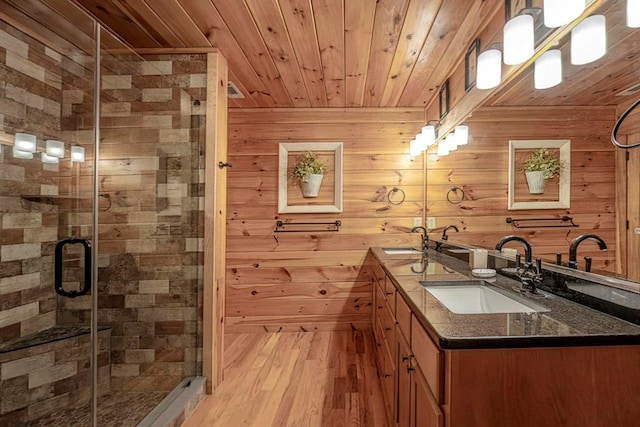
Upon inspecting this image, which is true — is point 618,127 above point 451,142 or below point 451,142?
below

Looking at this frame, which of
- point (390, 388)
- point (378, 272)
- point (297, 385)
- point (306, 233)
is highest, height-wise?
point (306, 233)

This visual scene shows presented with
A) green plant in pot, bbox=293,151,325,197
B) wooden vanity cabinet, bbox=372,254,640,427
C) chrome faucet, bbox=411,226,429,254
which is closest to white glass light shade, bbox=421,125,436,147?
chrome faucet, bbox=411,226,429,254

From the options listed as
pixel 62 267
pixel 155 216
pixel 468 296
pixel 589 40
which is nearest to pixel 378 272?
pixel 468 296

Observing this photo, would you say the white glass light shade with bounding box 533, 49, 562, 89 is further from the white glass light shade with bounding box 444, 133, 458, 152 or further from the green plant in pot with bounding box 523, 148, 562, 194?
the white glass light shade with bounding box 444, 133, 458, 152

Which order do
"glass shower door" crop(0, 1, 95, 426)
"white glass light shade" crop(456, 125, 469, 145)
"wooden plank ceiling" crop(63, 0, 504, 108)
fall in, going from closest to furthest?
"wooden plank ceiling" crop(63, 0, 504, 108), "glass shower door" crop(0, 1, 95, 426), "white glass light shade" crop(456, 125, 469, 145)

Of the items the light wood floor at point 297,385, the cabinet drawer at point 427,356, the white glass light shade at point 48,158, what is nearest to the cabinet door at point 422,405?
the cabinet drawer at point 427,356

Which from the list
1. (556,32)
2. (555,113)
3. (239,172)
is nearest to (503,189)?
(555,113)

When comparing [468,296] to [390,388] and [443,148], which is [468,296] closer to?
[390,388]

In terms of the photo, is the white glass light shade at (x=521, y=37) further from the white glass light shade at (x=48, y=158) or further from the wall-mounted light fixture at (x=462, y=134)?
the white glass light shade at (x=48, y=158)

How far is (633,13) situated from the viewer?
3.43 ft

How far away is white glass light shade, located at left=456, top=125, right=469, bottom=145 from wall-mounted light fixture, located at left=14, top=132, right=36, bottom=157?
9.40 feet

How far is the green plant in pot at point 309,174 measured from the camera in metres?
3.44

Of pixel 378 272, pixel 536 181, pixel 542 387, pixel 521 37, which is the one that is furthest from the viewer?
pixel 378 272

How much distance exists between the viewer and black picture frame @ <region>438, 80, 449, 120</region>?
2869 millimetres
